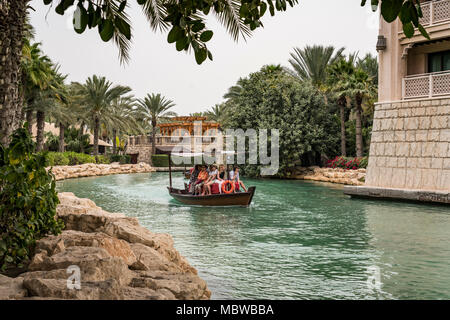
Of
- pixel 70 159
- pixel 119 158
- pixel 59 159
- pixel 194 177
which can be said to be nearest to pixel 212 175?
pixel 194 177

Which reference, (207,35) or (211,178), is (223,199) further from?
(207,35)

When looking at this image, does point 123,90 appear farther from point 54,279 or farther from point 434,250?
point 54,279

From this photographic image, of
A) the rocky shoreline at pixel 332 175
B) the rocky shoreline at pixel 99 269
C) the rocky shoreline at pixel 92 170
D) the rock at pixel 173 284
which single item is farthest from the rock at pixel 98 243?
the rocky shoreline at pixel 92 170

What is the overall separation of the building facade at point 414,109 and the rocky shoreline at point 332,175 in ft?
23.8

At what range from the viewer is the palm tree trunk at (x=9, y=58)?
6094mm

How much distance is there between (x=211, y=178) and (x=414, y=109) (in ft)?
28.6

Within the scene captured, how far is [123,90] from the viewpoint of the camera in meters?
41.8

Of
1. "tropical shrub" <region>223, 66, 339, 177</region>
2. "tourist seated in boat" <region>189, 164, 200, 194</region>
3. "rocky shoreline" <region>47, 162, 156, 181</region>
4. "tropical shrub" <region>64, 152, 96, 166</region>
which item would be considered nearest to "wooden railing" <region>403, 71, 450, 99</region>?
"tourist seated in boat" <region>189, 164, 200, 194</region>

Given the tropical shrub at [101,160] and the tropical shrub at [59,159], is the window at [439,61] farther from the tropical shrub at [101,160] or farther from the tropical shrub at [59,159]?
the tropical shrub at [101,160]

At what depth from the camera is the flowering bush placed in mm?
30406

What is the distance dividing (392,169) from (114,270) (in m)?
17.1

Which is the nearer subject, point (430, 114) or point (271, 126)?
point (430, 114)

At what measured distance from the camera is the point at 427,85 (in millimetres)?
18781
